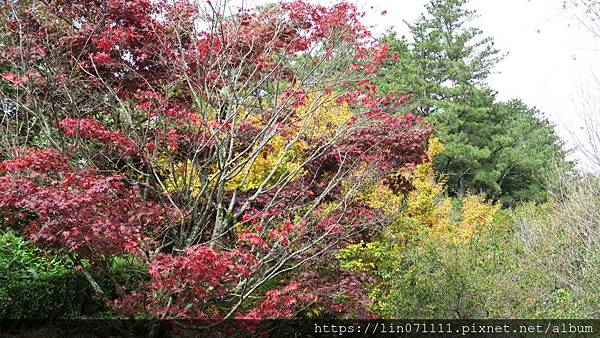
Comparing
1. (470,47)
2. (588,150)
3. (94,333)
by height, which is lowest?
(94,333)

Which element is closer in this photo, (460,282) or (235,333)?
(235,333)

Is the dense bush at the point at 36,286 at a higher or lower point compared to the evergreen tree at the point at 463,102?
lower

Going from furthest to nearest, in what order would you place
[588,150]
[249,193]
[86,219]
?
1. [249,193]
2. [588,150]
3. [86,219]

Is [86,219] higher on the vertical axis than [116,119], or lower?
lower

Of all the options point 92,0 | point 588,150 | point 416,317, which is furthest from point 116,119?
point 588,150

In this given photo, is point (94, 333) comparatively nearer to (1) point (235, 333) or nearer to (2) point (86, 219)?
(1) point (235, 333)

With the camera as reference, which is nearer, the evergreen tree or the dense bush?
the dense bush

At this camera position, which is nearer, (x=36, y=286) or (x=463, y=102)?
(x=36, y=286)

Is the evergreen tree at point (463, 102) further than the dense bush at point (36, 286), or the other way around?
the evergreen tree at point (463, 102)

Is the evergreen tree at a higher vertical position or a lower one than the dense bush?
higher

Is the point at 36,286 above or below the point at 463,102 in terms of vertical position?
below

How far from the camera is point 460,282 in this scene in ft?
16.6

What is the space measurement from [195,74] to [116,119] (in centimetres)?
98

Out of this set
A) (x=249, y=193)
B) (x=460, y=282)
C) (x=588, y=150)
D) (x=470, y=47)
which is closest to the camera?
(x=460, y=282)
